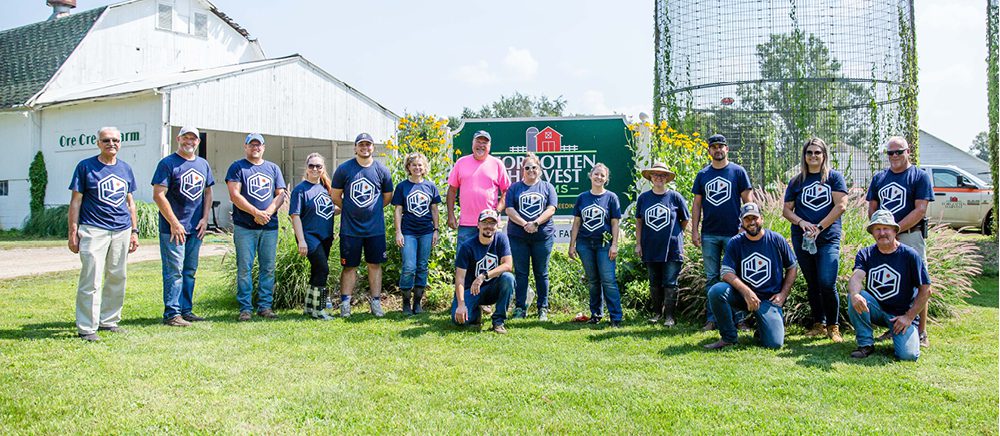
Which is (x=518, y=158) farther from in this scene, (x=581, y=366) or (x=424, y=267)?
(x=581, y=366)

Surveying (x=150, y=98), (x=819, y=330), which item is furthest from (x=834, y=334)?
(x=150, y=98)

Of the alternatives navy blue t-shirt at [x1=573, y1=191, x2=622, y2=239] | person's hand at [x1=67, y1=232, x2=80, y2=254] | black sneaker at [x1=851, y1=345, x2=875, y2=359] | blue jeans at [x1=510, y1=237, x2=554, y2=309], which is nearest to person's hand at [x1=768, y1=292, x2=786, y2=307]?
black sneaker at [x1=851, y1=345, x2=875, y2=359]

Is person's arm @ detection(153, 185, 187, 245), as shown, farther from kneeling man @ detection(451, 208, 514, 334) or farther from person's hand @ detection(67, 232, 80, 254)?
kneeling man @ detection(451, 208, 514, 334)

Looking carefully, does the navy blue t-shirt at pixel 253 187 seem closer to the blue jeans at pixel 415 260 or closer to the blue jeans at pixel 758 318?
the blue jeans at pixel 415 260

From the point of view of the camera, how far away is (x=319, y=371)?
4410 mm

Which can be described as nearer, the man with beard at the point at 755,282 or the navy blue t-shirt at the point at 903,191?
the man with beard at the point at 755,282

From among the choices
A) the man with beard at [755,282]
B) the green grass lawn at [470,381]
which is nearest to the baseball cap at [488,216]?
the green grass lawn at [470,381]

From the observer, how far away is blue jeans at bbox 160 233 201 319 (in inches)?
233

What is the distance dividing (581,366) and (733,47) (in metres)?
5.72

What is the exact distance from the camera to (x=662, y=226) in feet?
19.6

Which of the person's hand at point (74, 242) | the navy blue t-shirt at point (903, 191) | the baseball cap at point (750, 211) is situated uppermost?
the navy blue t-shirt at point (903, 191)

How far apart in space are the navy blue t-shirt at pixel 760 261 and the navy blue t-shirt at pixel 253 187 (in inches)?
150

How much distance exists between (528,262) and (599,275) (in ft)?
2.07

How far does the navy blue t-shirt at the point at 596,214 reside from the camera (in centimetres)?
609
